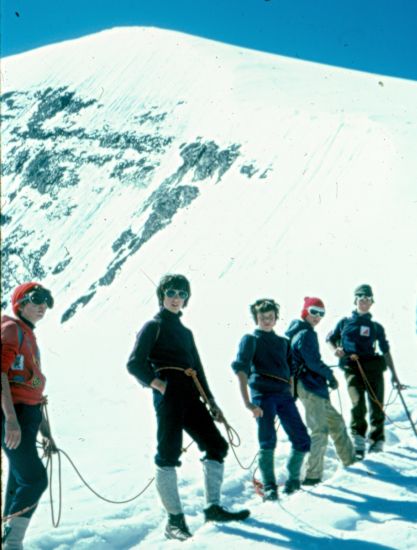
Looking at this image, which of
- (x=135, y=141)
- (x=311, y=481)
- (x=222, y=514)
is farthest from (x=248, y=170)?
(x=222, y=514)

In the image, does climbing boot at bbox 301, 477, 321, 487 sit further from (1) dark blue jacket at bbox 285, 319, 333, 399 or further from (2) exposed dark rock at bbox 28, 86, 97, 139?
(2) exposed dark rock at bbox 28, 86, 97, 139

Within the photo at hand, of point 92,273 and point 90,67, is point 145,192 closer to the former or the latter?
point 92,273

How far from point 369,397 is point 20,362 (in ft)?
12.9

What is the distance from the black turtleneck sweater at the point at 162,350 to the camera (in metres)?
4.30

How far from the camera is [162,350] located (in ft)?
14.8

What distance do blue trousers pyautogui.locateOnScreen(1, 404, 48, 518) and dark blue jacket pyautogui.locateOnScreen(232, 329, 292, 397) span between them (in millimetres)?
1790

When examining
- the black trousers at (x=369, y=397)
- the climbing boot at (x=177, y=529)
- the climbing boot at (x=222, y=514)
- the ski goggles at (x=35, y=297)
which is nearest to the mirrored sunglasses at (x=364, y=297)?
the black trousers at (x=369, y=397)

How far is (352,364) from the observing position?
21.5 feet

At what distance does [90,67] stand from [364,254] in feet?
180

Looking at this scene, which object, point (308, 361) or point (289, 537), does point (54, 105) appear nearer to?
point (308, 361)

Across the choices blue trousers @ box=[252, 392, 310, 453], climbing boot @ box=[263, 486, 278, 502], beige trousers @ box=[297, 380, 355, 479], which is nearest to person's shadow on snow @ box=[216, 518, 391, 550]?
climbing boot @ box=[263, 486, 278, 502]

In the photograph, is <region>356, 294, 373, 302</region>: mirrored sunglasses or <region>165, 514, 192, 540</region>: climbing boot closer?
<region>165, 514, 192, 540</region>: climbing boot

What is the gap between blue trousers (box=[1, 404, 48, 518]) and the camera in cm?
375

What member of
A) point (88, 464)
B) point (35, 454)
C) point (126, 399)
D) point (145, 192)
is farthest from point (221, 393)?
point (145, 192)
